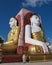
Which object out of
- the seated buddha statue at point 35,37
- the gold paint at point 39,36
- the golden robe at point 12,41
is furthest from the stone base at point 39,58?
the golden robe at point 12,41

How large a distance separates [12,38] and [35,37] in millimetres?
1782

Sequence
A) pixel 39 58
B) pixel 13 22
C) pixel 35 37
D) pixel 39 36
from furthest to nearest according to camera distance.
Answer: pixel 13 22
pixel 39 36
pixel 35 37
pixel 39 58

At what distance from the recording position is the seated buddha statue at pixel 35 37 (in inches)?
511

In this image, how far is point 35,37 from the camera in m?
14.1

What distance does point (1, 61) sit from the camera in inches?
468

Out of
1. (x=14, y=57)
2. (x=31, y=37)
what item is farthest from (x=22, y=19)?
(x=14, y=57)

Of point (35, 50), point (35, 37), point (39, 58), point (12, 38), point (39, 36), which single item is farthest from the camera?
point (12, 38)

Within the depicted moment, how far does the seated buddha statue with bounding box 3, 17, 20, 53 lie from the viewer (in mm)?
13713

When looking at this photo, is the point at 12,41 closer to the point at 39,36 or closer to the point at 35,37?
the point at 35,37

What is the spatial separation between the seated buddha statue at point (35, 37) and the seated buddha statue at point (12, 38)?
0.86 metres

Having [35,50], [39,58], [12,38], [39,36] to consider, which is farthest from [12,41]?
[39,58]

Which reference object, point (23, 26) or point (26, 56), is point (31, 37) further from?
point (26, 56)

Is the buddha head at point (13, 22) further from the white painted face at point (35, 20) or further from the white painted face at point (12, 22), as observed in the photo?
the white painted face at point (35, 20)

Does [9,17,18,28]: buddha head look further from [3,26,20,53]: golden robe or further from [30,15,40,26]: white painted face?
[30,15,40,26]: white painted face
